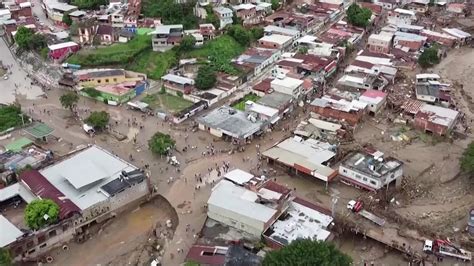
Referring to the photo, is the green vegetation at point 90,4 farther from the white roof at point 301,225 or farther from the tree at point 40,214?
the white roof at point 301,225

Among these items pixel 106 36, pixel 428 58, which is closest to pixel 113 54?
pixel 106 36

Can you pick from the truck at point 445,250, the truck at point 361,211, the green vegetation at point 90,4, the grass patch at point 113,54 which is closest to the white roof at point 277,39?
the grass patch at point 113,54

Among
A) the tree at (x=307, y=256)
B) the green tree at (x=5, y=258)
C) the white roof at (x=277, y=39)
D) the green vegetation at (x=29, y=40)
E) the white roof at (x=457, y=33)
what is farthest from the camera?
the white roof at (x=457, y=33)

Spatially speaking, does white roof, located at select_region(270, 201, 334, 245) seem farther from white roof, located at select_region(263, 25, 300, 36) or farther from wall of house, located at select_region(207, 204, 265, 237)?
white roof, located at select_region(263, 25, 300, 36)

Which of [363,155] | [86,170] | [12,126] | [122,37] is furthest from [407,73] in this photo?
[12,126]

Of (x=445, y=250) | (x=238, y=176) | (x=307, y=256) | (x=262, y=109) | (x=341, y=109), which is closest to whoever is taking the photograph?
(x=307, y=256)

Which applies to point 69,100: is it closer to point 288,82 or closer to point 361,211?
point 288,82

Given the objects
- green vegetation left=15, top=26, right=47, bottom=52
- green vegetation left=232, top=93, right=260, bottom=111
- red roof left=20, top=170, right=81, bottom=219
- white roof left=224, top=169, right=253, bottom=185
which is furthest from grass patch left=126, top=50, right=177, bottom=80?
red roof left=20, top=170, right=81, bottom=219
